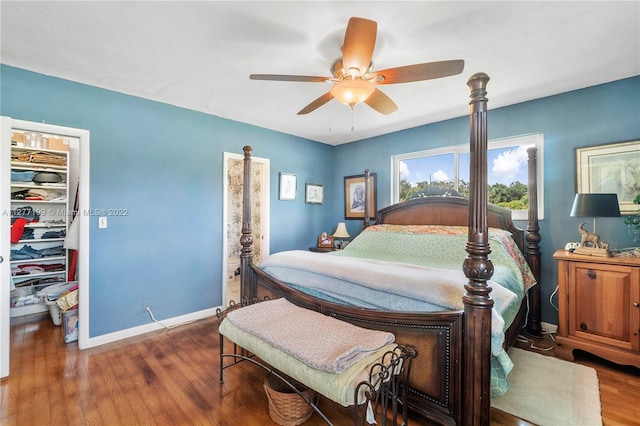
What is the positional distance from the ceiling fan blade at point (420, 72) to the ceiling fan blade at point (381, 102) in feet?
0.75

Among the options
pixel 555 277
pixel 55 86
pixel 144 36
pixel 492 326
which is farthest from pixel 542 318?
pixel 55 86

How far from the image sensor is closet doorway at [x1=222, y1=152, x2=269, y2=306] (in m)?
3.73

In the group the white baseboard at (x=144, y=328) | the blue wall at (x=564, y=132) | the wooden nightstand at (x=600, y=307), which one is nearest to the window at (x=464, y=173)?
the blue wall at (x=564, y=132)

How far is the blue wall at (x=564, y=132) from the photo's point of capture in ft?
8.50

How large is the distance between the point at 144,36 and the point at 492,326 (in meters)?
2.82

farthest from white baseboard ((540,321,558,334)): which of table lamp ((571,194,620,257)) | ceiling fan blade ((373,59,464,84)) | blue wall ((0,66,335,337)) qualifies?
blue wall ((0,66,335,337))

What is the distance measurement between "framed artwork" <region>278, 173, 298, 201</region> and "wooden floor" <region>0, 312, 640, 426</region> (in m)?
2.22

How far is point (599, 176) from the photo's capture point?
269cm

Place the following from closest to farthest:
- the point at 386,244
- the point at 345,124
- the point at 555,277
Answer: the point at 555,277, the point at 386,244, the point at 345,124

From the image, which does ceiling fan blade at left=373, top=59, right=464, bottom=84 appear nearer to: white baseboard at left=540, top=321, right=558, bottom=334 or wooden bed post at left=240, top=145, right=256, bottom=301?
Answer: wooden bed post at left=240, top=145, right=256, bottom=301

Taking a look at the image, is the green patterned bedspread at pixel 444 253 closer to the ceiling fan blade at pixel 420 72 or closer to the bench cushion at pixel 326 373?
the bench cushion at pixel 326 373

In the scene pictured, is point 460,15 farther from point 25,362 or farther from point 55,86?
point 25,362

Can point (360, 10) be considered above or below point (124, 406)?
above

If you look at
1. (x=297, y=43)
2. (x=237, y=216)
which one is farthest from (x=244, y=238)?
(x=237, y=216)
